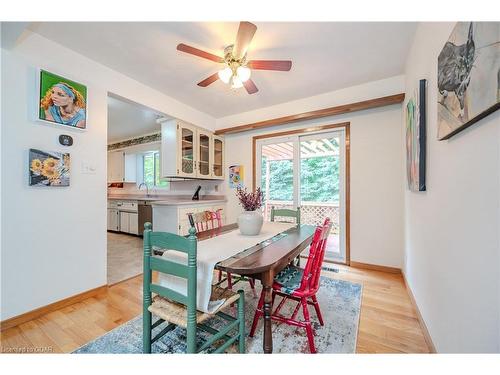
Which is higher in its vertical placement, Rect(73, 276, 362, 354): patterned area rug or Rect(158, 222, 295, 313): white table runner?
Rect(158, 222, 295, 313): white table runner

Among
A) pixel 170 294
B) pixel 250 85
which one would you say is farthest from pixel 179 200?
pixel 170 294

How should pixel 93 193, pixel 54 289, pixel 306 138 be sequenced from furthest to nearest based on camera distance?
pixel 306 138 < pixel 93 193 < pixel 54 289

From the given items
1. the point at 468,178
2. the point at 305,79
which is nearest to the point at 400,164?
the point at 305,79

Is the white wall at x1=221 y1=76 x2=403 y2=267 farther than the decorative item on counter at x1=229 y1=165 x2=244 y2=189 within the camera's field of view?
No

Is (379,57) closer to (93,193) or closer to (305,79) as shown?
(305,79)

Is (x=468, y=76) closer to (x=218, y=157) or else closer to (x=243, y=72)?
(x=243, y=72)

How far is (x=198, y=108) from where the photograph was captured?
11.4 ft

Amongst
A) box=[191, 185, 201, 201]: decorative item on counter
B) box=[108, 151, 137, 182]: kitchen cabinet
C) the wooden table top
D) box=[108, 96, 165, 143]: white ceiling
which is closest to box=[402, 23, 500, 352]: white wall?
the wooden table top

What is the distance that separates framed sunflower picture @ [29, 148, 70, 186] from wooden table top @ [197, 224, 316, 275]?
1.36 m

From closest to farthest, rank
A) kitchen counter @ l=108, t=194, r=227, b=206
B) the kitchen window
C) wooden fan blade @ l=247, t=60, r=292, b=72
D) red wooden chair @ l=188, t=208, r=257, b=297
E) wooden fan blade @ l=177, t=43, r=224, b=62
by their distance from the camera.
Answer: wooden fan blade @ l=177, t=43, r=224, b=62 < wooden fan blade @ l=247, t=60, r=292, b=72 < red wooden chair @ l=188, t=208, r=257, b=297 < kitchen counter @ l=108, t=194, r=227, b=206 < the kitchen window

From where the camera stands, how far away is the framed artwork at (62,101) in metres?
1.75

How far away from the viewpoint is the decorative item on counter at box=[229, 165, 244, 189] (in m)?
3.82

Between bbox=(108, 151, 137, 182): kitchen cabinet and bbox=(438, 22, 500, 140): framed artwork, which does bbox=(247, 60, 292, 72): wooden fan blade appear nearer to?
bbox=(438, 22, 500, 140): framed artwork
